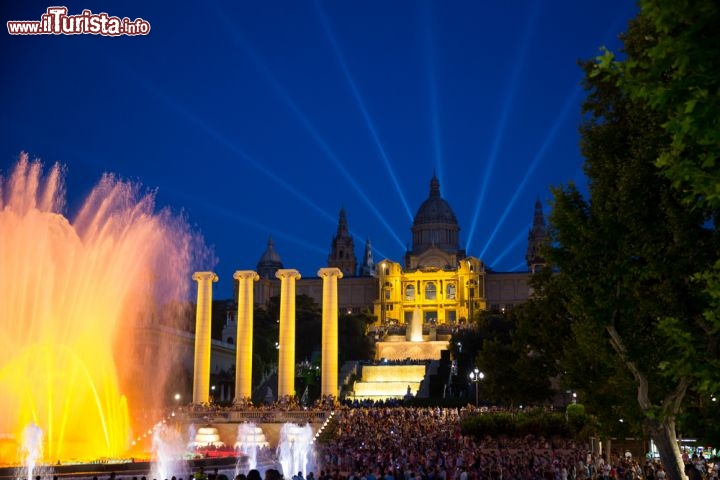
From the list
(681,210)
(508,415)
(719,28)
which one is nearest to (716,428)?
(681,210)

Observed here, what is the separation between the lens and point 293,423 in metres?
53.9

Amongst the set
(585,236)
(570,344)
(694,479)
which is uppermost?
(585,236)

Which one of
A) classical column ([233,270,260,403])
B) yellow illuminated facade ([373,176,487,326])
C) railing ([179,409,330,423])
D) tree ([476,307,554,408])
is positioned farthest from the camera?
yellow illuminated facade ([373,176,487,326])

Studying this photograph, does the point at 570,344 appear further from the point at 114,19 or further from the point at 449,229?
the point at 449,229

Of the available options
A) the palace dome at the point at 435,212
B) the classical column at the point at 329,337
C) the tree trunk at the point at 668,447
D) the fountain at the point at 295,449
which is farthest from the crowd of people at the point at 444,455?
the palace dome at the point at 435,212

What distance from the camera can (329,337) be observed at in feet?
209

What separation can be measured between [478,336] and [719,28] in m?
88.4

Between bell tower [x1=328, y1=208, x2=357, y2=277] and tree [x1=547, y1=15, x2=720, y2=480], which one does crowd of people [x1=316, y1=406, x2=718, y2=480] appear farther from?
bell tower [x1=328, y1=208, x2=357, y2=277]

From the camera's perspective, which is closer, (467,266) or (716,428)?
(716,428)

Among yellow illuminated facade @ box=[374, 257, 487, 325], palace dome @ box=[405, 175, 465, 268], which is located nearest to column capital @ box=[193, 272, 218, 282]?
yellow illuminated facade @ box=[374, 257, 487, 325]

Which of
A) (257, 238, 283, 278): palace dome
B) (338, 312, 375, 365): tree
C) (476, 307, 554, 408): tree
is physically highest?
(257, 238, 283, 278): palace dome

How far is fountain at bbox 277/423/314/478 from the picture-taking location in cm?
4053

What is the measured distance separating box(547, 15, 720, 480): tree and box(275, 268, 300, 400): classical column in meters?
43.8

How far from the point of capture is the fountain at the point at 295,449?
40531 mm
